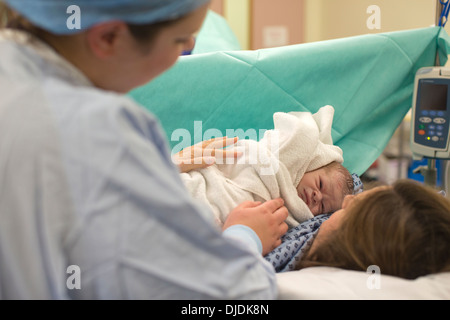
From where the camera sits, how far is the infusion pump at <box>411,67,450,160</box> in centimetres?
150

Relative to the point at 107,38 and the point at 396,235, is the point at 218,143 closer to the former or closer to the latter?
the point at 396,235

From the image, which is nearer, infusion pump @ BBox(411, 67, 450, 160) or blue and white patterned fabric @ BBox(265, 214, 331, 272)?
blue and white patterned fabric @ BBox(265, 214, 331, 272)

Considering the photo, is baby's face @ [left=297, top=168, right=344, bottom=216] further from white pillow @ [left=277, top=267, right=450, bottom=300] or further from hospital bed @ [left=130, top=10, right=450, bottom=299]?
white pillow @ [left=277, top=267, right=450, bottom=300]

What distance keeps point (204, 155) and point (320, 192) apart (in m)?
0.35

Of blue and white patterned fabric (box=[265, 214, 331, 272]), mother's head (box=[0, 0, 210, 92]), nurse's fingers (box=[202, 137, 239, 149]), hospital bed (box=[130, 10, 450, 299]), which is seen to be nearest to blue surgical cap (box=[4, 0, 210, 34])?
mother's head (box=[0, 0, 210, 92])

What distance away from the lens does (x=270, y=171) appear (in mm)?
1279

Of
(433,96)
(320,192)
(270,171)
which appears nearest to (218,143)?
(270,171)

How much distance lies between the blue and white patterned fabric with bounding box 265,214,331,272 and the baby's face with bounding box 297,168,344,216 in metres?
0.17

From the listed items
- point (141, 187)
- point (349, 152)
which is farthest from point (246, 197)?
point (141, 187)

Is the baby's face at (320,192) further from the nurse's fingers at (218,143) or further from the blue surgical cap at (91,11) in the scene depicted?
the blue surgical cap at (91,11)

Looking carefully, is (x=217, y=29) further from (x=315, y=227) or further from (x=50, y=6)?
(x=50, y=6)
